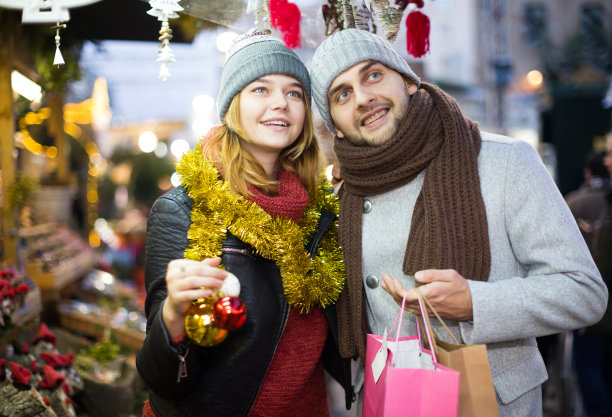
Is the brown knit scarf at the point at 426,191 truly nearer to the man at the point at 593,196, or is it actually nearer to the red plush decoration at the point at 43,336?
the red plush decoration at the point at 43,336

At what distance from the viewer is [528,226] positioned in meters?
1.57

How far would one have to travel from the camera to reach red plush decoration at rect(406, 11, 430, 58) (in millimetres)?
2002

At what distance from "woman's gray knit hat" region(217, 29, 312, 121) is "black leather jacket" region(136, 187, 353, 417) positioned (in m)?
0.42

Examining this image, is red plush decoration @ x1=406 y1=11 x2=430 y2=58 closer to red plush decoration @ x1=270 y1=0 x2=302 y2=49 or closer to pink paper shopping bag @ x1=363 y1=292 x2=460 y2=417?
red plush decoration @ x1=270 y1=0 x2=302 y2=49

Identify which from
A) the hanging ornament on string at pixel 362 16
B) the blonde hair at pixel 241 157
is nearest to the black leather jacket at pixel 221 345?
the blonde hair at pixel 241 157

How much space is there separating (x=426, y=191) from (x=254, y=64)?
28.1 inches

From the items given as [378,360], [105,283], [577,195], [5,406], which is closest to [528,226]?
[378,360]

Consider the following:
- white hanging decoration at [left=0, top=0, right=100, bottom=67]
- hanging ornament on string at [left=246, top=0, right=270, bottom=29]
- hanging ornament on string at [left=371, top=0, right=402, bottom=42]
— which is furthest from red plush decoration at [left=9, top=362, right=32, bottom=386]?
hanging ornament on string at [left=371, top=0, right=402, bottom=42]

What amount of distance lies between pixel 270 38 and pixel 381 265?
883 mm

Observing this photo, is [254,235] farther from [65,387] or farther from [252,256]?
[65,387]

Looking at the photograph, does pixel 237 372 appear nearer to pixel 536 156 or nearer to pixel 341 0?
pixel 536 156

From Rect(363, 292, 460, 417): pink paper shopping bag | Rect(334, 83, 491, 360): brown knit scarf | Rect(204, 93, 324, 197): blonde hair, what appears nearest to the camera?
Rect(363, 292, 460, 417): pink paper shopping bag

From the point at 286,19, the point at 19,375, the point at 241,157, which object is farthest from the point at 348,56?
the point at 19,375

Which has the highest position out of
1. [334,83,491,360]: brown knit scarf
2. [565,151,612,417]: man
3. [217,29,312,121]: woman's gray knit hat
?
[217,29,312,121]: woman's gray knit hat
